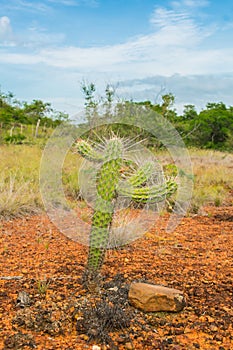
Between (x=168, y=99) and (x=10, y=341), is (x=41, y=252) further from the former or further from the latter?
(x=168, y=99)

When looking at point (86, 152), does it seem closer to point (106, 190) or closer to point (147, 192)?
point (106, 190)

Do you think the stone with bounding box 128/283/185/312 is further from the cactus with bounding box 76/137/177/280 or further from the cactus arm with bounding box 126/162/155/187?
the cactus arm with bounding box 126/162/155/187

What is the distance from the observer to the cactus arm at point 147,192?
2.90 meters

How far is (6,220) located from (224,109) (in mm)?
23732

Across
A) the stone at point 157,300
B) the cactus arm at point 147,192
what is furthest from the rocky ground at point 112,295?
the cactus arm at point 147,192

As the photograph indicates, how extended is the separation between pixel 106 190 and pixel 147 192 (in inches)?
13.7

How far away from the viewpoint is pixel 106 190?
9.02ft

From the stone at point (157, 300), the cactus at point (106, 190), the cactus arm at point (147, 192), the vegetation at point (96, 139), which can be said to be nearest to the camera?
the stone at point (157, 300)

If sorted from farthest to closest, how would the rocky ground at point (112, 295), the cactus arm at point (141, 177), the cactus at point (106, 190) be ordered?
the cactus arm at point (141, 177) < the cactus at point (106, 190) < the rocky ground at point (112, 295)

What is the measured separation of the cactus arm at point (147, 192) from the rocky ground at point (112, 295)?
0.55 metres

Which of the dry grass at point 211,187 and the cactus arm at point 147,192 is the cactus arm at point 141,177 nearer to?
the cactus arm at point 147,192

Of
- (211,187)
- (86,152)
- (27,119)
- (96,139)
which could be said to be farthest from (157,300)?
(27,119)

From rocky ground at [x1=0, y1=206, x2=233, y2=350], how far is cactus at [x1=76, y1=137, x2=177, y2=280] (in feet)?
0.77

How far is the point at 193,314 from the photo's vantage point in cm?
252
